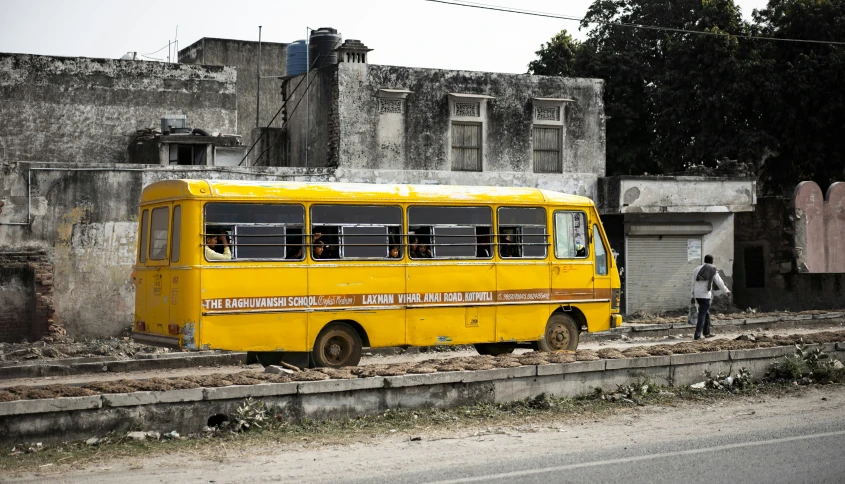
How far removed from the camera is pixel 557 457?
8.88 m

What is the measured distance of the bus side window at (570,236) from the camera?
54.2 feet

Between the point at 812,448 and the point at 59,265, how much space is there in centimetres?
1574

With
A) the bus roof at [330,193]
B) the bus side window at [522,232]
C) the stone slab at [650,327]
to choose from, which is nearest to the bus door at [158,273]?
the bus roof at [330,193]

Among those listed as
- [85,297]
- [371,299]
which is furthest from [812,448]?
[85,297]

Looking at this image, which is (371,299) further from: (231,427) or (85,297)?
(85,297)

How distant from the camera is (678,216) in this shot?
1099 inches

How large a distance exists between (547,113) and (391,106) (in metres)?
4.50

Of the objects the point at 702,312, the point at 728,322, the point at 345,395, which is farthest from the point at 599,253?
the point at 728,322

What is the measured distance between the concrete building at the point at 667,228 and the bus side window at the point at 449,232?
1161 cm

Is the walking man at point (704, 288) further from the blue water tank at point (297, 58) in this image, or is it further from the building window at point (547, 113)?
the blue water tank at point (297, 58)

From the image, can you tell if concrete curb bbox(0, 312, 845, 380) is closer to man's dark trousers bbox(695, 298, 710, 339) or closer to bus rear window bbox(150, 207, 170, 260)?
man's dark trousers bbox(695, 298, 710, 339)

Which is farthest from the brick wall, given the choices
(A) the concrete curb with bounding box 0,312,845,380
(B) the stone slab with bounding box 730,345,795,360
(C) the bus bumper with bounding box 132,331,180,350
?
(B) the stone slab with bounding box 730,345,795,360

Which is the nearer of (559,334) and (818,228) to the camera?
(559,334)

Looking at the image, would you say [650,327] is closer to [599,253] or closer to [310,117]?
[599,253]
